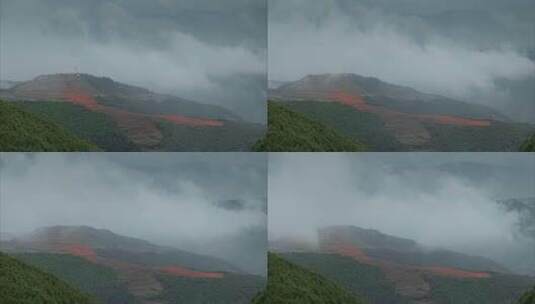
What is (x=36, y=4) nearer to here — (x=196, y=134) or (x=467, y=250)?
(x=196, y=134)

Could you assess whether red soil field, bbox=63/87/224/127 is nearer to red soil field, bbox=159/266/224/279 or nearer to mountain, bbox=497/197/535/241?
red soil field, bbox=159/266/224/279

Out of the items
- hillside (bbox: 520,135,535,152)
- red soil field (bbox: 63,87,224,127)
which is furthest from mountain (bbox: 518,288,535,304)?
red soil field (bbox: 63,87,224,127)

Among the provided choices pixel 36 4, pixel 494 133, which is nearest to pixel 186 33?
pixel 36 4

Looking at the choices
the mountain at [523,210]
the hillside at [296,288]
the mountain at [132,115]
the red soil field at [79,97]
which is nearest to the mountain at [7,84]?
the mountain at [132,115]

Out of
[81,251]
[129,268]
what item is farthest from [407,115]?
[81,251]

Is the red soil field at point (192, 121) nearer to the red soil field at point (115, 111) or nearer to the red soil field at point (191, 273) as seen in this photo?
the red soil field at point (115, 111)

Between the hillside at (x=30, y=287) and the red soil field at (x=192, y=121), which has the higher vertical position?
the red soil field at (x=192, y=121)
